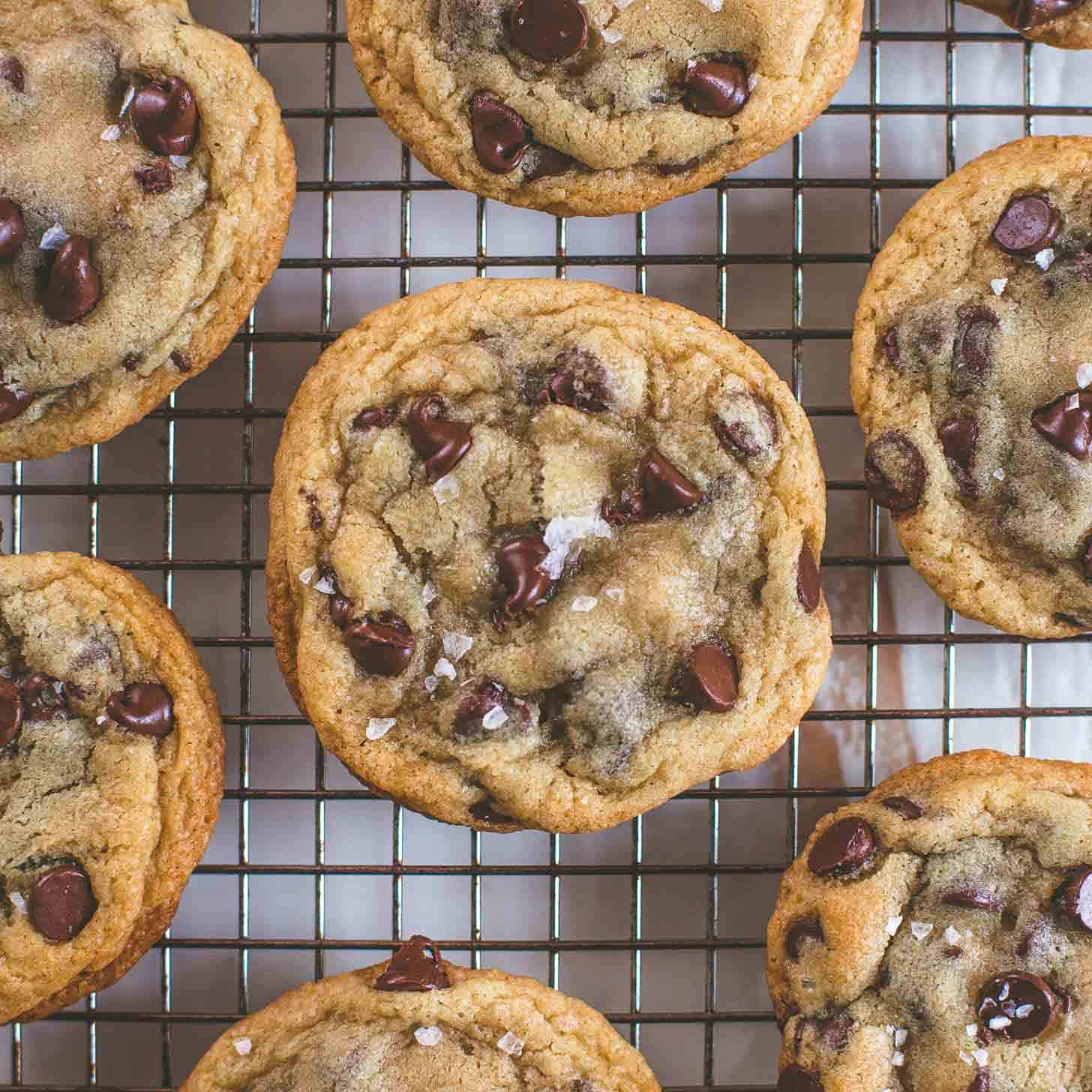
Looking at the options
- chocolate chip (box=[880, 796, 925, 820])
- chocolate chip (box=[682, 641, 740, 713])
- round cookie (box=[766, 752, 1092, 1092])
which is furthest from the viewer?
chocolate chip (box=[880, 796, 925, 820])

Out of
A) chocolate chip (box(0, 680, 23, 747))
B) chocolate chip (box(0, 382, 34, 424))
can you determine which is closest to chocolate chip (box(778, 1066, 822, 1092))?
chocolate chip (box(0, 680, 23, 747))

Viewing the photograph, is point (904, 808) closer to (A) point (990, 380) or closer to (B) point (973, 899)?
(B) point (973, 899)

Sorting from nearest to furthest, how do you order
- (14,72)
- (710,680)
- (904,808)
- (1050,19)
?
(710,680)
(14,72)
(904,808)
(1050,19)

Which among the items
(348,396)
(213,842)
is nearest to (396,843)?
(213,842)

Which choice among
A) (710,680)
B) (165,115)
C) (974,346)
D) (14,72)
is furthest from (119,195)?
(974,346)

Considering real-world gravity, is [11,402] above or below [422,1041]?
above

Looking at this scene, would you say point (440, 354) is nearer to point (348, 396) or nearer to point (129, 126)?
point (348, 396)

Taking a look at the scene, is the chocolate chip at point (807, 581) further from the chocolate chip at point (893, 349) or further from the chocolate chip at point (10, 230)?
the chocolate chip at point (10, 230)

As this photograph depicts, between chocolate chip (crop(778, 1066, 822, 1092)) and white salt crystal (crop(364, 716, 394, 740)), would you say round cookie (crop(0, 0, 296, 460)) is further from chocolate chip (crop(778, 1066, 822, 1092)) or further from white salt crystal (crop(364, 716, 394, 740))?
chocolate chip (crop(778, 1066, 822, 1092))
